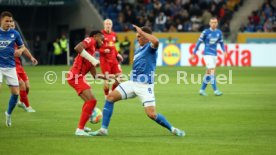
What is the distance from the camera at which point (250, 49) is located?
40562 millimetres

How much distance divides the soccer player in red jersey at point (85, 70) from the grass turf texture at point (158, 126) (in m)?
0.45

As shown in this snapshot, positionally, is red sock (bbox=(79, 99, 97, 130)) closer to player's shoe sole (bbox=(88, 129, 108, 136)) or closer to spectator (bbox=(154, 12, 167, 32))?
player's shoe sole (bbox=(88, 129, 108, 136))

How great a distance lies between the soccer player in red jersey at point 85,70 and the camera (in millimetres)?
13367

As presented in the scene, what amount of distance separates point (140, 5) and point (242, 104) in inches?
1054

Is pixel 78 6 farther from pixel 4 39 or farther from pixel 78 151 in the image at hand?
pixel 78 151

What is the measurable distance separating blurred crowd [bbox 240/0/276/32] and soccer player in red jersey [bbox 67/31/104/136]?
1233 inches

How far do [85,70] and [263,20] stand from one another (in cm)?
3196

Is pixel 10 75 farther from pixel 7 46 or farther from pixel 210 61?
pixel 210 61

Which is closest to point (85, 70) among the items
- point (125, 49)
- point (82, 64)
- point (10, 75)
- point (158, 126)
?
point (82, 64)

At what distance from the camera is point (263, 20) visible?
4438 centimetres

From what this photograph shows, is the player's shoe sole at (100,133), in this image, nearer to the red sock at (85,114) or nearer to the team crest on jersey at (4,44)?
the red sock at (85,114)

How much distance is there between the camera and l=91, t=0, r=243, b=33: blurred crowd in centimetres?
4475

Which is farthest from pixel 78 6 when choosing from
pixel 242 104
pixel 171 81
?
pixel 242 104

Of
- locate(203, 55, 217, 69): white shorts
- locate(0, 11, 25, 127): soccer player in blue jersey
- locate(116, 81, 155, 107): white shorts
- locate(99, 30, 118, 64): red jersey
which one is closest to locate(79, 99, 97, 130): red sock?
locate(116, 81, 155, 107): white shorts
